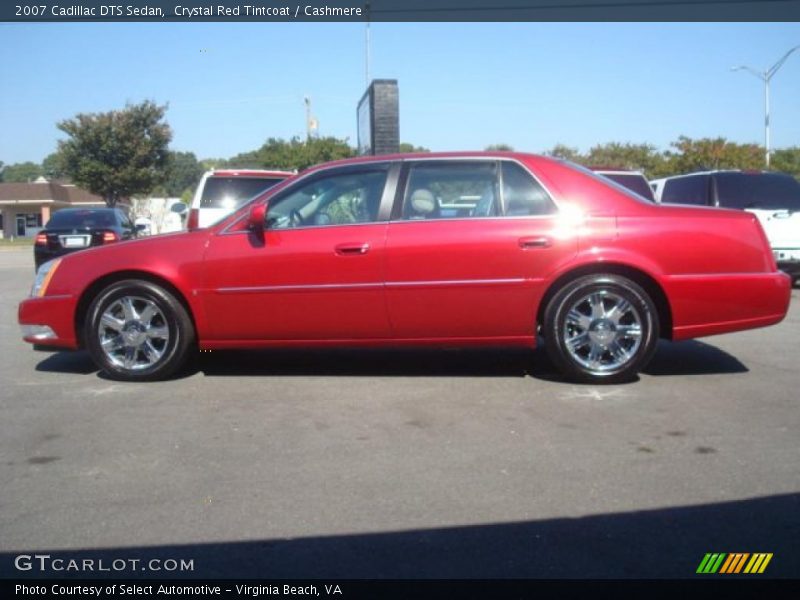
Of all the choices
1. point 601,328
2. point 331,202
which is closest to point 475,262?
point 601,328

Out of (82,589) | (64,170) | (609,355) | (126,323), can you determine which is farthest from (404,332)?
(64,170)

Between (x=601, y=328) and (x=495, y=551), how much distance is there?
2.85 metres

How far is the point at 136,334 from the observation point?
19.8ft

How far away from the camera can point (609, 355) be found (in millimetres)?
5844

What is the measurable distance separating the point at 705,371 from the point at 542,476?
278 centimetres

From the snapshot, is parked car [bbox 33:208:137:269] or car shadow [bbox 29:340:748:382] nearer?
car shadow [bbox 29:340:748:382]

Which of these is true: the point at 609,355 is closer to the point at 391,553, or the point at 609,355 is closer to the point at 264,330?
the point at 264,330

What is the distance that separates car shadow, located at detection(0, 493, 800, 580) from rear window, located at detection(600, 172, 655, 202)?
8.26 meters

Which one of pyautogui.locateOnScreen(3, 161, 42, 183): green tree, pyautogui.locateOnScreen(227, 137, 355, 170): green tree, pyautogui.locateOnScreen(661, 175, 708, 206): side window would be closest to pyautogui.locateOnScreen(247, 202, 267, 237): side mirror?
pyautogui.locateOnScreen(661, 175, 708, 206): side window

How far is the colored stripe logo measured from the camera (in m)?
3.12

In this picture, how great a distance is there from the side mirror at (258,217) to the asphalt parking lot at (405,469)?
1117mm

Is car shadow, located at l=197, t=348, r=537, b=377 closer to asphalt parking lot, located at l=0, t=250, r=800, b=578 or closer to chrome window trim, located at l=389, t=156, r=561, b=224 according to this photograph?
asphalt parking lot, located at l=0, t=250, r=800, b=578

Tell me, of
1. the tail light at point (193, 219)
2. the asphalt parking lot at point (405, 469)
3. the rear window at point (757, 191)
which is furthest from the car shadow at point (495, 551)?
the rear window at point (757, 191)

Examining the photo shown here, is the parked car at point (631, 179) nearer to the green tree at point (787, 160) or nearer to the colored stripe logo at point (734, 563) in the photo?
the colored stripe logo at point (734, 563)
